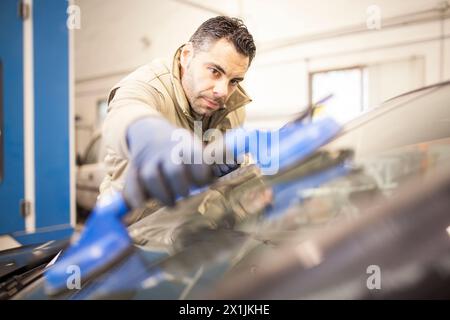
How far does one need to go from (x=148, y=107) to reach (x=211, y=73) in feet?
0.80

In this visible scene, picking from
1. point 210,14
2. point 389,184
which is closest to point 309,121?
point 389,184

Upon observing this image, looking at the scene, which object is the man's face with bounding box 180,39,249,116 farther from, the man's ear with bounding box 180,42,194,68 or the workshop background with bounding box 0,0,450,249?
the workshop background with bounding box 0,0,450,249

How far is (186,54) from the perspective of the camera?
3.59 ft

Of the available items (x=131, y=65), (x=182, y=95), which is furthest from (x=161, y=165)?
(x=131, y=65)

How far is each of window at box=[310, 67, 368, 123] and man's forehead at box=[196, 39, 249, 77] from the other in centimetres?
27

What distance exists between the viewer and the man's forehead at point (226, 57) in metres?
1.00

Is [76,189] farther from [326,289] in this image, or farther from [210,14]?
[326,289]

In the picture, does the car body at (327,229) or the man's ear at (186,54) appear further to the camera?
the man's ear at (186,54)

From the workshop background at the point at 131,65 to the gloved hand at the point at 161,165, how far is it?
0.53 metres

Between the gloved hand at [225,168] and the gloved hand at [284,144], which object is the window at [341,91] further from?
the gloved hand at [225,168]

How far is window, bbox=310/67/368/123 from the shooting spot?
107cm

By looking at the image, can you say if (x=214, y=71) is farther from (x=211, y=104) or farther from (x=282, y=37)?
(x=282, y=37)

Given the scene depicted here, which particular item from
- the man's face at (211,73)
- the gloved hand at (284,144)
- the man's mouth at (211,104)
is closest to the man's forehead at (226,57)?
the man's face at (211,73)

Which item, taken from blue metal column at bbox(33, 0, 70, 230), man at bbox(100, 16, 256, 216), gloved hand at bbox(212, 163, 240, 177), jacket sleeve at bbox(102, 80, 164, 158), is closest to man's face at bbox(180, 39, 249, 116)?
man at bbox(100, 16, 256, 216)
